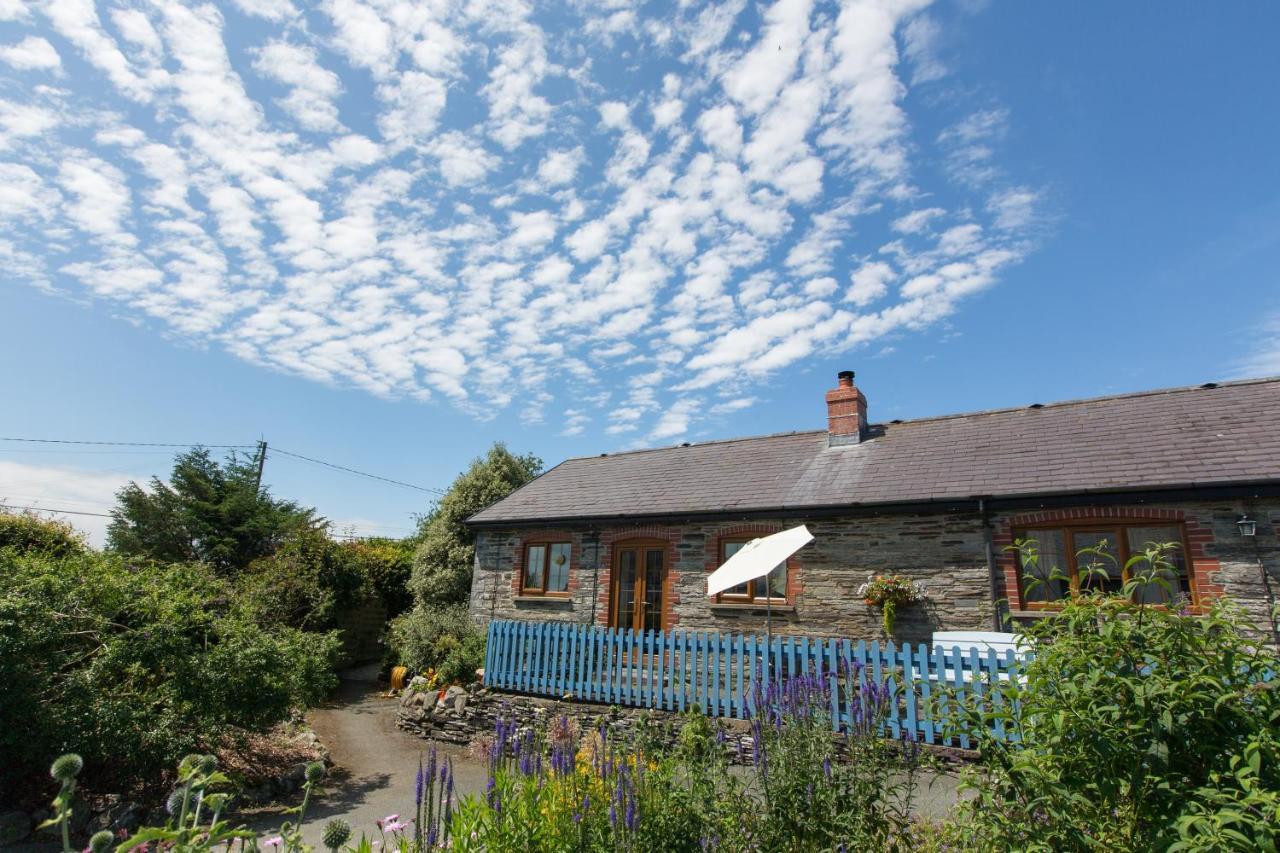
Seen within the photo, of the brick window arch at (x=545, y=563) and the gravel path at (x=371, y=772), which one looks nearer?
the gravel path at (x=371, y=772)

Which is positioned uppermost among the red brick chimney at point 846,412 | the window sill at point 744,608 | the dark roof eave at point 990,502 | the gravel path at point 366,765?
the red brick chimney at point 846,412

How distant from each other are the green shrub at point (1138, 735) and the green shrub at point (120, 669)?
23.6 ft

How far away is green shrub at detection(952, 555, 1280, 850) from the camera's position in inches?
90.7

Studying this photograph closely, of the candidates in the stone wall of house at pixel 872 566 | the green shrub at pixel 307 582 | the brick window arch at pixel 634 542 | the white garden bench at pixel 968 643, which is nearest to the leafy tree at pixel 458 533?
the green shrub at pixel 307 582

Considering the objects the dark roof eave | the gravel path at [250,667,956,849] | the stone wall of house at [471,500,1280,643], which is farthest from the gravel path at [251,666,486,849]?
the dark roof eave

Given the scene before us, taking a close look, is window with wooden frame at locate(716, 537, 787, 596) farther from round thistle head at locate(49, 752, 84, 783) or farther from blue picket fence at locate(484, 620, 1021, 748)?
round thistle head at locate(49, 752, 84, 783)

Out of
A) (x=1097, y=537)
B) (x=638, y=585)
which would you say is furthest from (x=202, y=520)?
(x=1097, y=537)

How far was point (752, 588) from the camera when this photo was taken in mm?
12078

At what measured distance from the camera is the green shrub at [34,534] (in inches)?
482

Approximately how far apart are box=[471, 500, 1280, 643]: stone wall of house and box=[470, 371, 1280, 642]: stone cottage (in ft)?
0.08

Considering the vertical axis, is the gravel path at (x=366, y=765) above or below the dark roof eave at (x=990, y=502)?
below

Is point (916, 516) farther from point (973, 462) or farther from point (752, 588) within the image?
point (752, 588)

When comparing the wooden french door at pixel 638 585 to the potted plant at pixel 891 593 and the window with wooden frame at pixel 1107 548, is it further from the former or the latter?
the window with wooden frame at pixel 1107 548

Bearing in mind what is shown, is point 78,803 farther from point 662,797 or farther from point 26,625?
point 662,797
